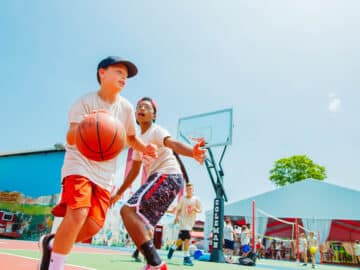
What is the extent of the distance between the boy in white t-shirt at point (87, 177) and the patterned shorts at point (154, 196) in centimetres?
37

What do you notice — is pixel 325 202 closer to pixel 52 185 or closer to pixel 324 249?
pixel 324 249

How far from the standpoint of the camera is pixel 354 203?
21234 millimetres

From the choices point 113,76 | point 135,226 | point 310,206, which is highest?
point 310,206

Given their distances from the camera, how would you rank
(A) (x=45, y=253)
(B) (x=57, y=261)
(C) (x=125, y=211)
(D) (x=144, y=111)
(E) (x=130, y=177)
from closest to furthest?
(B) (x=57, y=261) → (A) (x=45, y=253) → (C) (x=125, y=211) → (E) (x=130, y=177) → (D) (x=144, y=111)

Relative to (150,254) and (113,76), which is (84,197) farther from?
(113,76)

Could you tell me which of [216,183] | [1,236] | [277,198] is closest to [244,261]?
[216,183]

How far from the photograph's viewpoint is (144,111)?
3.34m

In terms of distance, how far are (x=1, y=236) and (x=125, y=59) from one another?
20338mm

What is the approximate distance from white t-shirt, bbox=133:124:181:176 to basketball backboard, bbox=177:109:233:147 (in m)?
8.72

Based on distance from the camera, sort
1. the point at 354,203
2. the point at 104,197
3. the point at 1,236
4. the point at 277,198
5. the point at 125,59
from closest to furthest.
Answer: the point at 104,197 → the point at 125,59 → the point at 1,236 → the point at 354,203 → the point at 277,198

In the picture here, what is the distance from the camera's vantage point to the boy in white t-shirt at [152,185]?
2.60 meters

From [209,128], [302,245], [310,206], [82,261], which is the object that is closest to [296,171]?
[310,206]

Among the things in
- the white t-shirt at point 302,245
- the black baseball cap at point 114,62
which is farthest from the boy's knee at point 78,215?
the white t-shirt at point 302,245

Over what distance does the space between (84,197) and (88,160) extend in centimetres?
29
